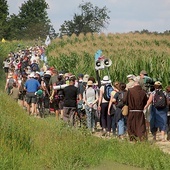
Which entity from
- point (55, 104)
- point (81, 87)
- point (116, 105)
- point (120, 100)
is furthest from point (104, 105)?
point (55, 104)

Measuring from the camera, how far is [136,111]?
1395 centimetres

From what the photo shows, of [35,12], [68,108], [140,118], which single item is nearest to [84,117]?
[68,108]

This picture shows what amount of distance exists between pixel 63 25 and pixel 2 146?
80302 mm

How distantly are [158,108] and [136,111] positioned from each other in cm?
129

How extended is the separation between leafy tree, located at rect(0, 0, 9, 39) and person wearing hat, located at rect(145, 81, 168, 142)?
265ft

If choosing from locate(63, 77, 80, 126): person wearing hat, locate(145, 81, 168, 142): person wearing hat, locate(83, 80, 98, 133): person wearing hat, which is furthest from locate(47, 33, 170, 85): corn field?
locate(145, 81, 168, 142): person wearing hat

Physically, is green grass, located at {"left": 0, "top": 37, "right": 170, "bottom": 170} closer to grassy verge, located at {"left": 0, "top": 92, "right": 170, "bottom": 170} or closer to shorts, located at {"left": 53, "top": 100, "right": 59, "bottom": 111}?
grassy verge, located at {"left": 0, "top": 92, "right": 170, "bottom": 170}

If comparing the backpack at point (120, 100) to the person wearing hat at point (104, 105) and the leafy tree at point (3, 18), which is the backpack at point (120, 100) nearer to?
the person wearing hat at point (104, 105)

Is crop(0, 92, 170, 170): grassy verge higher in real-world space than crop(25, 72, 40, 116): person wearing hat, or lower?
lower

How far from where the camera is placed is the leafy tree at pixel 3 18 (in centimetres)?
9588

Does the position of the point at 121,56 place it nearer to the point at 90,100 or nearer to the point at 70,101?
the point at 90,100

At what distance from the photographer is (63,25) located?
3556 inches

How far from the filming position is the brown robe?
13820mm

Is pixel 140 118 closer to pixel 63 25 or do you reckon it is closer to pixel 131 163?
pixel 131 163
